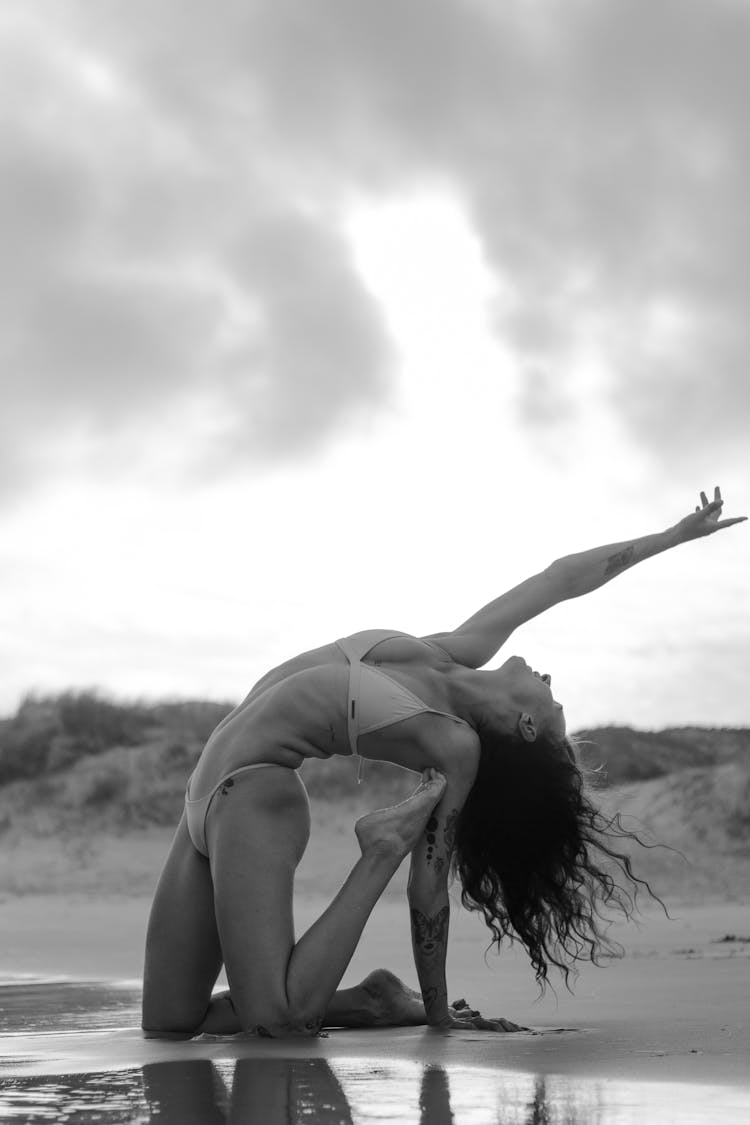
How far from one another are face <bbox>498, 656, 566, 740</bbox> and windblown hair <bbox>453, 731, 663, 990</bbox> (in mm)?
48

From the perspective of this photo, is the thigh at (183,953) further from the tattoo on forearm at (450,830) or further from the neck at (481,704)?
the neck at (481,704)

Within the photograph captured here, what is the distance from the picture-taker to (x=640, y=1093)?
234cm

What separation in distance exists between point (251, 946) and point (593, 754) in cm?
1150

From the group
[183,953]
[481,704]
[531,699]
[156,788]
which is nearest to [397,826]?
[481,704]

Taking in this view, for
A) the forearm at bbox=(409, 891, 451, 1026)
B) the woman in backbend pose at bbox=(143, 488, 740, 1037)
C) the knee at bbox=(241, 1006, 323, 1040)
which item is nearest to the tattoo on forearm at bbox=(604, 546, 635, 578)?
the woman in backbend pose at bbox=(143, 488, 740, 1037)

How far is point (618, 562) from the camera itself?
4.34m

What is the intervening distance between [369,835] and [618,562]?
4.49 ft

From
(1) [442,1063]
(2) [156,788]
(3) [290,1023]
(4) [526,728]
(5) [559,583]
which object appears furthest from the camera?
(2) [156,788]

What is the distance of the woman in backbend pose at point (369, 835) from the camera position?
3.46m

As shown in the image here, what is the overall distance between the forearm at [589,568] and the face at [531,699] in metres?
0.46

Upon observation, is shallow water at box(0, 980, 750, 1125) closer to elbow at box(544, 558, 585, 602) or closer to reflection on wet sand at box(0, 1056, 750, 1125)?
reflection on wet sand at box(0, 1056, 750, 1125)

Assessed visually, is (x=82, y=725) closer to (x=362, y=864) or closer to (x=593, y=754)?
(x=593, y=754)

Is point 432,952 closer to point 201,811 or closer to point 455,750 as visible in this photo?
point 455,750

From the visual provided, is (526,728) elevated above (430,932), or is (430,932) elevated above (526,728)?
(526,728)
